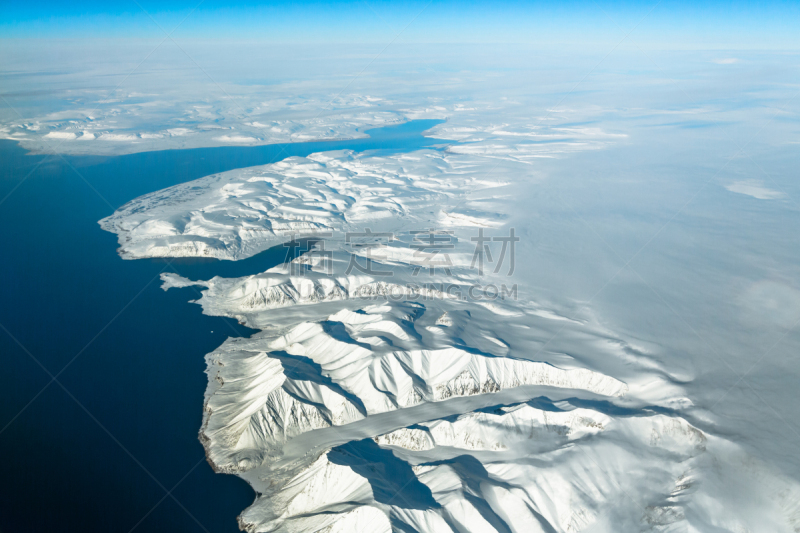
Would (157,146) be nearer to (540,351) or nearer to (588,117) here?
(540,351)

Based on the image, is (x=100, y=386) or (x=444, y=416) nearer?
(x=444, y=416)

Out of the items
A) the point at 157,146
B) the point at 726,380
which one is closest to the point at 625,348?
the point at 726,380

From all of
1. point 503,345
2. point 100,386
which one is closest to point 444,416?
point 503,345

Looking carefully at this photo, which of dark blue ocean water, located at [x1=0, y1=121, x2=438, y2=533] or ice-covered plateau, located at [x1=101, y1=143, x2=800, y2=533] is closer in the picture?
ice-covered plateau, located at [x1=101, y1=143, x2=800, y2=533]

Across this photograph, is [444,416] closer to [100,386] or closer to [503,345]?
[503,345]

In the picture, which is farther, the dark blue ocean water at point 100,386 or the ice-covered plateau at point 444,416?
the dark blue ocean water at point 100,386
